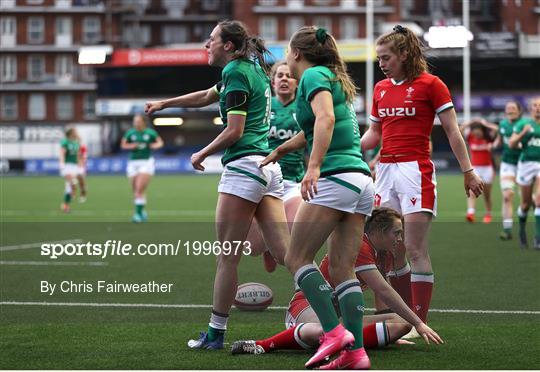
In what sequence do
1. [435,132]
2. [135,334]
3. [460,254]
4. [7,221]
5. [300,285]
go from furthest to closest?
[435,132], [7,221], [460,254], [135,334], [300,285]

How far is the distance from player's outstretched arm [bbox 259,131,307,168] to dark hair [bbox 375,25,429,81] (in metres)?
1.39

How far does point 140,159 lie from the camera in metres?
22.4

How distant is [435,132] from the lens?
6750 cm

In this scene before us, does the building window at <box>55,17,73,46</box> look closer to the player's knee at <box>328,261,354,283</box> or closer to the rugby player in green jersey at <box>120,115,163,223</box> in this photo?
the rugby player in green jersey at <box>120,115,163,223</box>

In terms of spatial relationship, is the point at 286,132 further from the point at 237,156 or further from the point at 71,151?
the point at 71,151

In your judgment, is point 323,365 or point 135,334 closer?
point 323,365

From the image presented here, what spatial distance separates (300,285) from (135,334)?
6.78 feet

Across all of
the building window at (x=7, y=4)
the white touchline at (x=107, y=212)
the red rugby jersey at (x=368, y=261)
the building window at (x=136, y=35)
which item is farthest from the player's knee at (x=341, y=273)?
the building window at (x=136, y=35)

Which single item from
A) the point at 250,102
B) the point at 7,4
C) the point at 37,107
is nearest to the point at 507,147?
the point at 250,102

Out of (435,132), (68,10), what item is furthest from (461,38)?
(68,10)

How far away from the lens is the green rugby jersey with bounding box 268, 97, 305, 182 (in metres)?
10.5

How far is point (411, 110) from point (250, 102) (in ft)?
4.61

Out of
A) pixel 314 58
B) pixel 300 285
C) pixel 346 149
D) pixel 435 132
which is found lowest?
pixel 435 132

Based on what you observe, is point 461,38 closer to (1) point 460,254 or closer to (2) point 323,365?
(1) point 460,254
